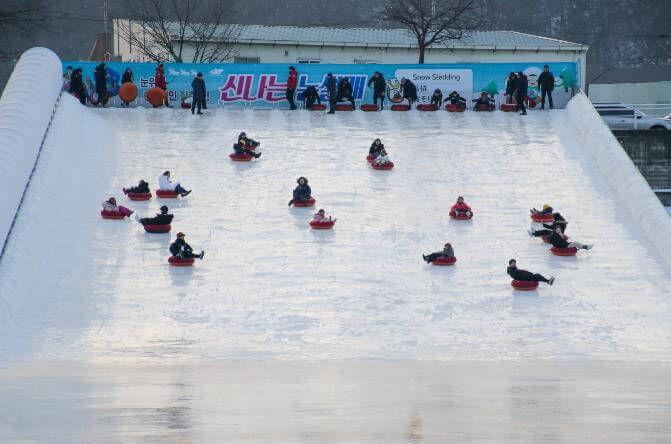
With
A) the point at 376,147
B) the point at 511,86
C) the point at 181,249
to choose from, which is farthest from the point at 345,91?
the point at 181,249

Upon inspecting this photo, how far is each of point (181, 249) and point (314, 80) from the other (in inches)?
489

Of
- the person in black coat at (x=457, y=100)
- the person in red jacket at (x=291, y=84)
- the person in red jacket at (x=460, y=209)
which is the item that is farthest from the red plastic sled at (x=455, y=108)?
the person in red jacket at (x=460, y=209)

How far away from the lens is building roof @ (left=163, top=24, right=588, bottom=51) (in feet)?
156

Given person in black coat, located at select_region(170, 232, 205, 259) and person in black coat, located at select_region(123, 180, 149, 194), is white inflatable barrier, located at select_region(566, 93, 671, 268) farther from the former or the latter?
person in black coat, located at select_region(123, 180, 149, 194)

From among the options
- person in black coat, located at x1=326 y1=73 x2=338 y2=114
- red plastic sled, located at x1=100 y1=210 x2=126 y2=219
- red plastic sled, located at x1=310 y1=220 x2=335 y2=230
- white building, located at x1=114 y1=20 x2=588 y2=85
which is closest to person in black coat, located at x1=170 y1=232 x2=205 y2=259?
red plastic sled, located at x1=100 y1=210 x2=126 y2=219

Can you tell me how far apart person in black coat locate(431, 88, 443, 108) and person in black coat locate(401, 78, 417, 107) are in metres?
0.48

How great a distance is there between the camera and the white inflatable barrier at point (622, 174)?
81.2ft

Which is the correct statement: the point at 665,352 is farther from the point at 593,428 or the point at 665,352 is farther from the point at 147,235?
the point at 147,235

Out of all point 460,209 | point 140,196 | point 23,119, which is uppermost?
point 23,119

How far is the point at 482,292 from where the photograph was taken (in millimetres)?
22141

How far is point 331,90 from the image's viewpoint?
33.6 metres

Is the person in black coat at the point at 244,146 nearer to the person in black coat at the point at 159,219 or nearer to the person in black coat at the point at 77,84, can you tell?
the person in black coat at the point at 159,219

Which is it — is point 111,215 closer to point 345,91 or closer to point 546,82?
point 345,91

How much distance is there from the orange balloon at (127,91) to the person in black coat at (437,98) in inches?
308
